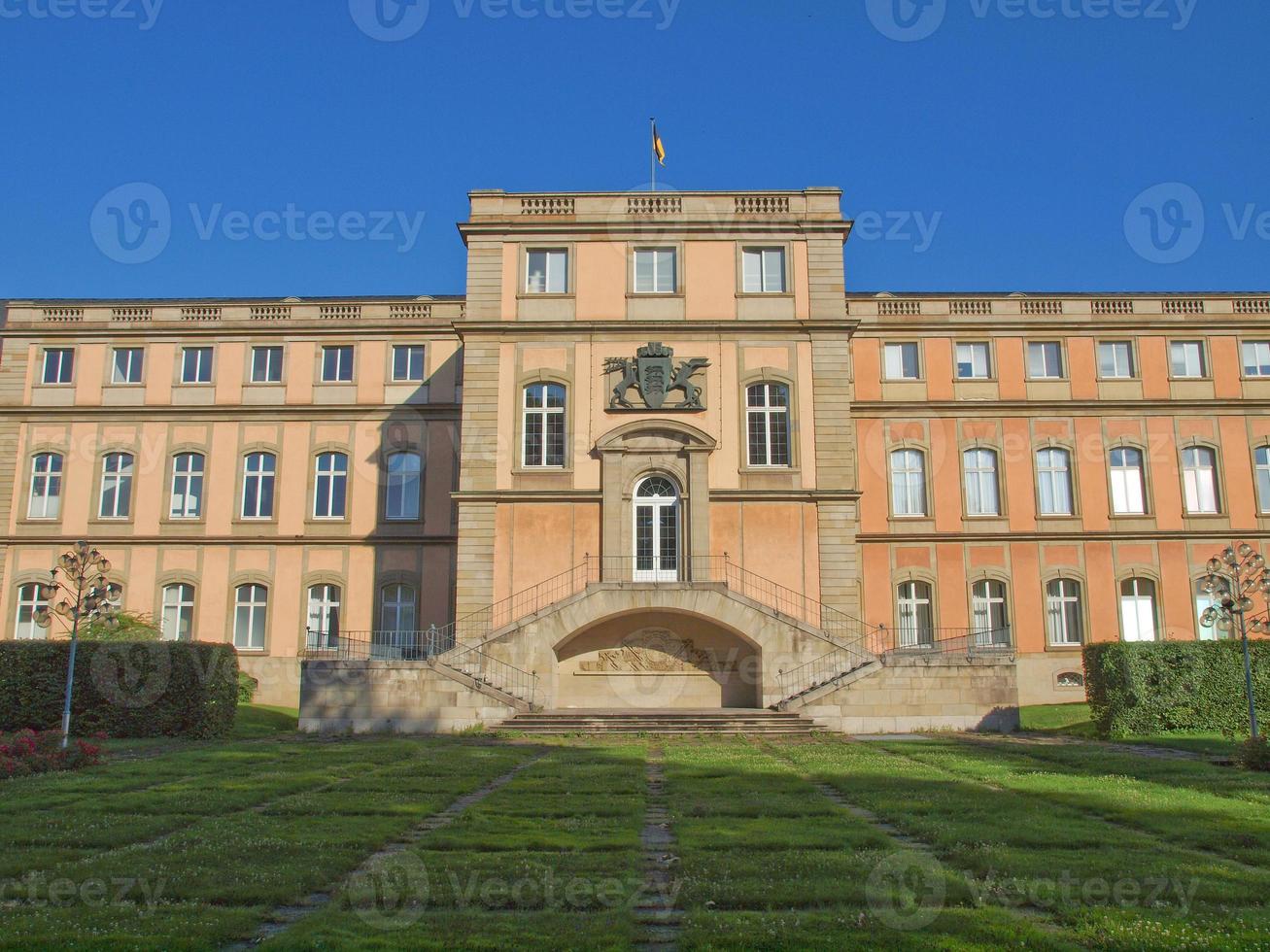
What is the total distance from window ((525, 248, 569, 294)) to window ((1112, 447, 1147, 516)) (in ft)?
64.6

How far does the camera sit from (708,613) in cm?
2612

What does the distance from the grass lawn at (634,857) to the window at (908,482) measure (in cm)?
1987

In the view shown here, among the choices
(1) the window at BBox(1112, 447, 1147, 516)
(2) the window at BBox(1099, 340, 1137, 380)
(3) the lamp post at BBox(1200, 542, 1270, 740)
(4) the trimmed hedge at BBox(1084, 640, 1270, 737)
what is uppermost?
(2) the window at BBox(1099, 340, 1137, 380)

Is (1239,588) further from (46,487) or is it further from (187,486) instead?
(46,487)

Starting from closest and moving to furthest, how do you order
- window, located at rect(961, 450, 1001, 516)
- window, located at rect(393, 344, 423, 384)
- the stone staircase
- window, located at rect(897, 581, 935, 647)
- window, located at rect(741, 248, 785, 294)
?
the stone staircase
window, located at rect(741, 248, 785, 294)
window, located at rect(897, 581, 935, 647)
window, located at rect(961, 450, 1001, 516)
window, located at rect(393, 344, 423, 384)

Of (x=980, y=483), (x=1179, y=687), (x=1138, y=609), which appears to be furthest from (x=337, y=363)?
(x=1138, y=609)

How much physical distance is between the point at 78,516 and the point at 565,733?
22294mm

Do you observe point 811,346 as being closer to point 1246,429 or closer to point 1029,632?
point 1029,632

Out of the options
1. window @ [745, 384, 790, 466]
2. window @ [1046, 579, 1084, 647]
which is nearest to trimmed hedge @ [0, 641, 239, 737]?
window @ [745, 384, 790, 466]

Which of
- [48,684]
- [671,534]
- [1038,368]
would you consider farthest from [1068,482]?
[48,684]

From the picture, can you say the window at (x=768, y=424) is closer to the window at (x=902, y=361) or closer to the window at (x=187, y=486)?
the window at (x=902, y=361)

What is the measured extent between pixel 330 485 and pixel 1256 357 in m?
31.9

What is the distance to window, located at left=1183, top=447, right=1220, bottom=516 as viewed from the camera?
36.5m

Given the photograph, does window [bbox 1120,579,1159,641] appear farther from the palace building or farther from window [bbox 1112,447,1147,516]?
window [bbox 1112,447,1147,516]
